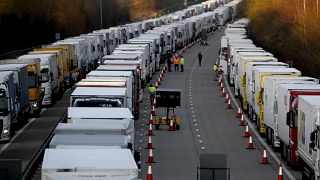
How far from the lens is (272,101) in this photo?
37062 millimetres

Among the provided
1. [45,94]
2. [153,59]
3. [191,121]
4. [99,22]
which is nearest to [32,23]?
[99,22]

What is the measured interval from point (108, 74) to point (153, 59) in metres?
31.8

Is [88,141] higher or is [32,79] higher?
[88,141]

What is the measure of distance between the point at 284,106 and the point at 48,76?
2003cm

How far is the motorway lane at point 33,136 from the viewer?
36594 millimetres

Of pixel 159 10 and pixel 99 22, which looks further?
pixel 159 10

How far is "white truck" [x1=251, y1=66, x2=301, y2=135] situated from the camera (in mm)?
40875

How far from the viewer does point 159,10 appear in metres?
187

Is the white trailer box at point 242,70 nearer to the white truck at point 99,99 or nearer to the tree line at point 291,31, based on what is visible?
the tree line at point 291,31

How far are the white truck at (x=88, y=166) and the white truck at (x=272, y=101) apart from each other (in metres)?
16.7

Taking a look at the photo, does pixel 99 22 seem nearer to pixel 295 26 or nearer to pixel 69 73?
pixel 295 26

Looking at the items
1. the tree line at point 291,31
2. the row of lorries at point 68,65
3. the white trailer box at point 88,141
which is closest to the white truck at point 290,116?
the row of lorries at point 68,65

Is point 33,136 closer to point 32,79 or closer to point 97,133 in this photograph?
point 32,79

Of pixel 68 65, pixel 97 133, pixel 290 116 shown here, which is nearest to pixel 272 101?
pixel 290 116
